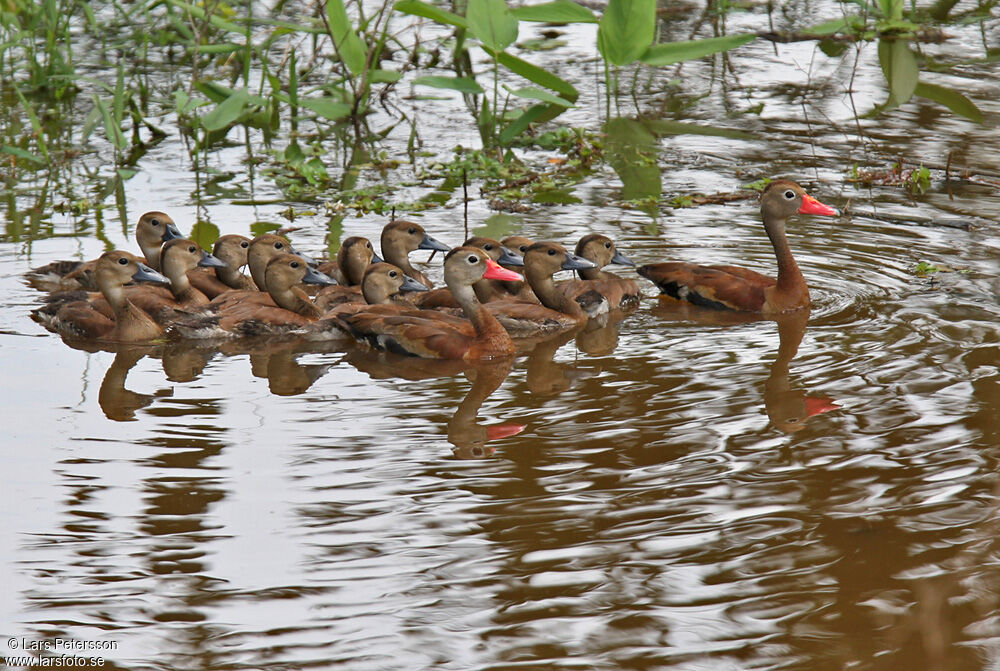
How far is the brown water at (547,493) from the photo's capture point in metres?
4.30

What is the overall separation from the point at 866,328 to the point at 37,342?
5.27 meters

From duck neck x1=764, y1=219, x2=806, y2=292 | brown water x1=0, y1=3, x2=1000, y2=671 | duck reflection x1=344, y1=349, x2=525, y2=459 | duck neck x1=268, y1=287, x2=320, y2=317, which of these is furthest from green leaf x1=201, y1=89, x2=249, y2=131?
duck neck x1=764, y1=219, x2=806, y2=292

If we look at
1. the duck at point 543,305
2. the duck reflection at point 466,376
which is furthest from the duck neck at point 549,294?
the duck reflection at point 466,376

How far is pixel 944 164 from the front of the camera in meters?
10.5

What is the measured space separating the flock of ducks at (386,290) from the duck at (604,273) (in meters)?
0.01

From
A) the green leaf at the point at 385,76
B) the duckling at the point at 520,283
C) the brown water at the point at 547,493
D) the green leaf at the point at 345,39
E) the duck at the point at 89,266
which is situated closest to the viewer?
the brown water at the point at 547,493

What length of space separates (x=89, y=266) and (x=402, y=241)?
7.39 feet

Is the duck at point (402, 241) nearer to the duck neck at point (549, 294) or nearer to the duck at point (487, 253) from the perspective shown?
the duck at point (487, 253)

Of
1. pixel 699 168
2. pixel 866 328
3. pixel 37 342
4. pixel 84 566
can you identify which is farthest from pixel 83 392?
pixel 699 168

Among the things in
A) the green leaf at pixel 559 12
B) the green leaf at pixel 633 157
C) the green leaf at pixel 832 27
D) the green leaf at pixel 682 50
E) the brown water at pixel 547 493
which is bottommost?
the brown water at pixel 547 493

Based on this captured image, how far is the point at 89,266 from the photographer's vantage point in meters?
8.75

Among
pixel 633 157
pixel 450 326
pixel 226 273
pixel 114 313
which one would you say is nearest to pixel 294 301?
pixel 226 273

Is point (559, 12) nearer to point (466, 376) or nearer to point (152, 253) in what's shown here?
point (152, 253)

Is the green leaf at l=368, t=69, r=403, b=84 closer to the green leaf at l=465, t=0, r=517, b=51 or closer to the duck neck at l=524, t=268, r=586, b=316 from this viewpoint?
the green leaf at l=465, t=0, r=517, b=51
